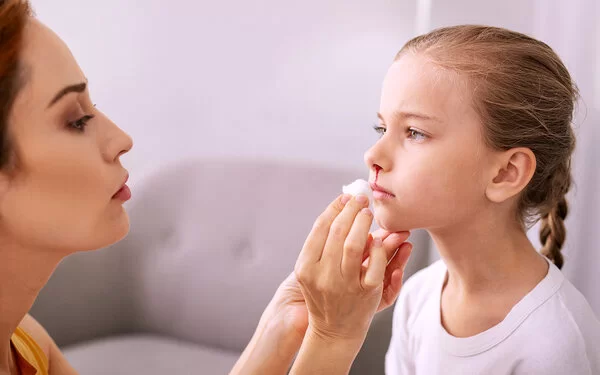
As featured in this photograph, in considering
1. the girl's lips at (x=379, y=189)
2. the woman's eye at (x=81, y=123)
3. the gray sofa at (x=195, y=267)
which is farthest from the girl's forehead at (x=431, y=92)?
the gray sofa at (x=195, y=267)

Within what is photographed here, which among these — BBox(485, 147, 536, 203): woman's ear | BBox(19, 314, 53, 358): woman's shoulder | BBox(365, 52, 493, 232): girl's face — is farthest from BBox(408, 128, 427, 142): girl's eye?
BBox(19, 314, 53, 358): woman's shoulder

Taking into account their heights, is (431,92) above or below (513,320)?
above

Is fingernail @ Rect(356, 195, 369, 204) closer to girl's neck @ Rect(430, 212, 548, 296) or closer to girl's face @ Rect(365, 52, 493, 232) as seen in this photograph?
girl's face @ Rect(365, 52, 493, 232)

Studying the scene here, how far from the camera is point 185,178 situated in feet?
5.18

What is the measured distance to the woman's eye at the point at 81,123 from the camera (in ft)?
2.70

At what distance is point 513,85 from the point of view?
3.00 ft

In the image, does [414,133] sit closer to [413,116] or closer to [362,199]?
[413,116]

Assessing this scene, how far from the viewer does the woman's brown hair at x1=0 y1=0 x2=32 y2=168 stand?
2.40 ft

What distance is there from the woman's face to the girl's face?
1.21 ft

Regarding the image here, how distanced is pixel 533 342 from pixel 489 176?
0.25 metres

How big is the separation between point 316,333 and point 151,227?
0.77 m

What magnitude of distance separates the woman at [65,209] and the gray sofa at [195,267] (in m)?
0.54

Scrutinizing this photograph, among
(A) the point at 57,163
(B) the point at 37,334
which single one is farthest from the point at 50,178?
(B) the point at 37,334

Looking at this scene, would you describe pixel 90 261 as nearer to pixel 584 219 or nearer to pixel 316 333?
pixel 316 333
